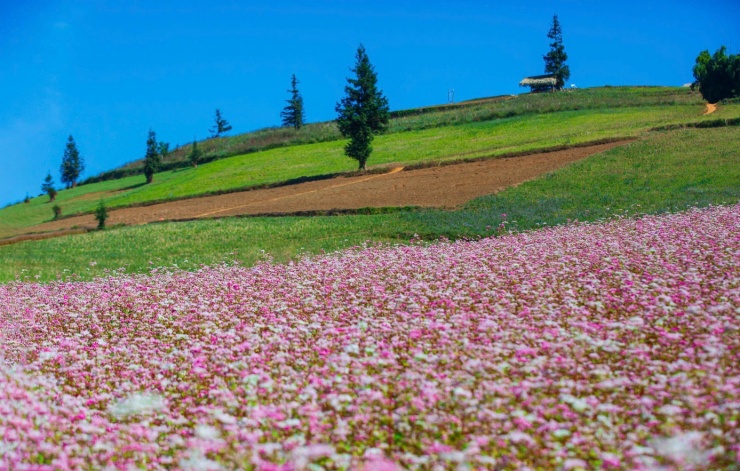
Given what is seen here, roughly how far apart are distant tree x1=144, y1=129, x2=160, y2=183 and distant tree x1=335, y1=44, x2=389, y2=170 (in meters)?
36.7

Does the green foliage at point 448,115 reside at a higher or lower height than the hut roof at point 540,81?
lower

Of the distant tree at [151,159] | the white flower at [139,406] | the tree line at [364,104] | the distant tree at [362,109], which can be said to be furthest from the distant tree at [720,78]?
the white flower at [139,406]

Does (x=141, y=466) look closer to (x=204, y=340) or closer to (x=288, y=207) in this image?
(x=204, y=340)

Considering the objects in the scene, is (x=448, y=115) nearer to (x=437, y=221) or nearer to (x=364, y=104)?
(x=364, y=104)

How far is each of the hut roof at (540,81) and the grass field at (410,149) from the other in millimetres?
55651

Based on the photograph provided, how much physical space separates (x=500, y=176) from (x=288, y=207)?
12.6 m

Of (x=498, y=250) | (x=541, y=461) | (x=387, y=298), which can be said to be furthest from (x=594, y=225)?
(x=541, y=461)

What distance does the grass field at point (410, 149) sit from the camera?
2242 inches

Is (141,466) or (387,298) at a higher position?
(387,298)

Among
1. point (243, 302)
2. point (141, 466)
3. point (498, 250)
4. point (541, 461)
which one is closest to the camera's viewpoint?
point (541, 461)

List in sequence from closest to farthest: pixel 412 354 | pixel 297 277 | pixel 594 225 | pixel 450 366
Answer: pixel 450 366 → pixel 412 354 → pixel 297 277 → pixel 594 225

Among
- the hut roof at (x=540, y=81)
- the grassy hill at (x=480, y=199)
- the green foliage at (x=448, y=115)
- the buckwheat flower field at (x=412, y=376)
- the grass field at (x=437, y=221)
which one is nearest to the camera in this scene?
the buckwheat flower field at (x=412, y=376)

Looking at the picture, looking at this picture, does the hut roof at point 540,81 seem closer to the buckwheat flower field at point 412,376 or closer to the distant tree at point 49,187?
the distant tree at point 49,187

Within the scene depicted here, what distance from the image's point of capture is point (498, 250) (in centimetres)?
1717
